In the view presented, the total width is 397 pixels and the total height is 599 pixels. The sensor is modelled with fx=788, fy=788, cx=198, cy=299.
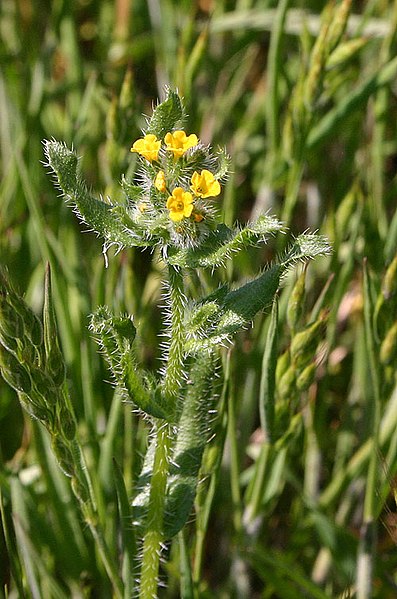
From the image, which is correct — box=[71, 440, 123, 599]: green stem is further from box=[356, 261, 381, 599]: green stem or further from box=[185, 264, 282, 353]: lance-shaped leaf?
box=[356, 261, 381, 599]: green stem

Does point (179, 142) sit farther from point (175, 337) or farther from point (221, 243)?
point (175, 337)

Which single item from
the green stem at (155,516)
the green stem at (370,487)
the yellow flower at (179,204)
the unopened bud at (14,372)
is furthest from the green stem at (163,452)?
the green stem at (370,487)

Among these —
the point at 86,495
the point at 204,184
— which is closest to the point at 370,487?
the point at 86,495

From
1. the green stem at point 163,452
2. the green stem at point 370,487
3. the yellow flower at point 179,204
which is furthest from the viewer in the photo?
the green stem at point 370,487

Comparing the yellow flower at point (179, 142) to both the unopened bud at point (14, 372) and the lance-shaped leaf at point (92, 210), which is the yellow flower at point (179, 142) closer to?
the lance-shaped leaf at point (92, 210)

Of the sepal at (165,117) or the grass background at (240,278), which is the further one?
the grass background at (240,278)

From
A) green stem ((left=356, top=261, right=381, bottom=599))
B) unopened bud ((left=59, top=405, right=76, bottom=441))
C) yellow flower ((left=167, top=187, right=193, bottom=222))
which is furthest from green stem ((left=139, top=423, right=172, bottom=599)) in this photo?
green stem ((left=356, top=261, right=381, bottom=599))

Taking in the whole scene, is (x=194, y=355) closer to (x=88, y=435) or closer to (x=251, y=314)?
(x=251, y=314)
